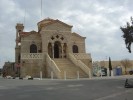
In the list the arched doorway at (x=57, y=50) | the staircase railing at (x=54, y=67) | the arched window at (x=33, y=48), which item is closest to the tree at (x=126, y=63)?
the arched doorway at (x=57, y=50)

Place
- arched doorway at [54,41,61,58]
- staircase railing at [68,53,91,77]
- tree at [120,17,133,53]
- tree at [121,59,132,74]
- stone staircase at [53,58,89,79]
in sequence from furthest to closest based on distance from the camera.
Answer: tree at [121,59,132,74] < arched doorway at [54,41,61,58] < staircase railing at [68,53,91,77] < stone staircase at [53,58,89,79] < tree at [120,17,133,53]

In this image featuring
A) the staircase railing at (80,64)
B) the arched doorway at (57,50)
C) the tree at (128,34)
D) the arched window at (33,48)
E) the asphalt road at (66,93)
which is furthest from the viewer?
the arched doorway at (57,50)

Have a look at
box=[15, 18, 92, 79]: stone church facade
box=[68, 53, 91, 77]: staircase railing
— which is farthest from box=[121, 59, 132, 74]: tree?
box=[68, 53, 91, 77]: staircase railing

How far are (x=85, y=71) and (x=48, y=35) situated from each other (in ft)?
35.6

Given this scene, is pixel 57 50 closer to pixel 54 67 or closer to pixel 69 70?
pixel 69 70

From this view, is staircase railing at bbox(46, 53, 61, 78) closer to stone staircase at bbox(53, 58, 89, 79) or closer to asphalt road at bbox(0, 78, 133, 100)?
stone staircase at bbox(53, 58, 89, 79)

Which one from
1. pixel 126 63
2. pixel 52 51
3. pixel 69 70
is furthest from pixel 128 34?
pixel 126 63

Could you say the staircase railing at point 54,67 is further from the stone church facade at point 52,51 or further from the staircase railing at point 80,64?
the staircase railing at point 80,64

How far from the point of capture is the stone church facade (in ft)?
148

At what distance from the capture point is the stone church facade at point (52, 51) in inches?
1781

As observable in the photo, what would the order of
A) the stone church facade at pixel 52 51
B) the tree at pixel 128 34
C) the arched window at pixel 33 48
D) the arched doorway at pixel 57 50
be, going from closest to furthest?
the tree at pixel 128 34, the stone church facade at pixel 52 51, the arched window at pixel 33 48, the arched doorway at pixel 57 50

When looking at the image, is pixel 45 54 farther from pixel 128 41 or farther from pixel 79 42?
pixel 128 41

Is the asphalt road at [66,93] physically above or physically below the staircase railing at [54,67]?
below

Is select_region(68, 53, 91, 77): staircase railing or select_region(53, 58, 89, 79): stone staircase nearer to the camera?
select_region(53, 58, 89, 79): stone staircase
